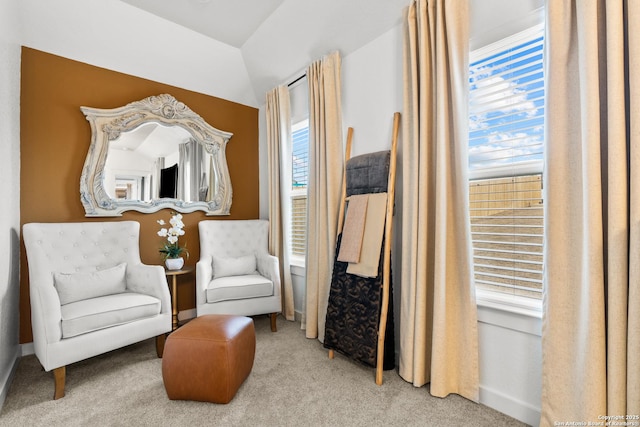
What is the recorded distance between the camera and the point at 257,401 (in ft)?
5.84

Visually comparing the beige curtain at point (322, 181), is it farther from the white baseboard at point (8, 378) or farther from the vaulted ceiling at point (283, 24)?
the white baseboard at point (8, 378)

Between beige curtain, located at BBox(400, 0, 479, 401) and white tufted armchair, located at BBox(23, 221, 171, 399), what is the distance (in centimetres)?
185

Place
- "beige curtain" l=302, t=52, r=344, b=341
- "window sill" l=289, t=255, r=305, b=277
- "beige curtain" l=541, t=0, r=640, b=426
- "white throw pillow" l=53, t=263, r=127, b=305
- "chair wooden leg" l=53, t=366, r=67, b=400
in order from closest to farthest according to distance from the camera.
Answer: "beige curtain" l=541, t=0, r=640, b=426
"chair wooden leg" l=53, t=366, r=67, b=400
"white throw pillow" l=53, t=263, r=127, b=305
"beige curtain" l=302, t=52, r=344, b=341
"window sill" l=289, t=255, r=305, b=277

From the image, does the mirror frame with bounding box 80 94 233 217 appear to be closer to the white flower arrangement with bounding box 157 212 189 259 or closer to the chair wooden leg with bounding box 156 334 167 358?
the white flower arrangement with bounding box 157 212 189 259

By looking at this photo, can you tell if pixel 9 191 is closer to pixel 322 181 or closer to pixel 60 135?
pixel 60 135

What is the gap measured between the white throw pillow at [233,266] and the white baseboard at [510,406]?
222 centimetres

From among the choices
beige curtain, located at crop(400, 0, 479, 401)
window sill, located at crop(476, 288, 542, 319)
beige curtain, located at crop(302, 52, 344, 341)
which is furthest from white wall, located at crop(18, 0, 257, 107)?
window sill, located at crop(476, 288, 542, 319)

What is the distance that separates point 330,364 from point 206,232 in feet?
6.06

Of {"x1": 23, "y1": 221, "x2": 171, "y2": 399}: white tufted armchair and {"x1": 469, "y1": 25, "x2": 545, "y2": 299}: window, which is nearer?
{"x1": 469, "y1": 25, "x2": 545, "y2": 299}: window

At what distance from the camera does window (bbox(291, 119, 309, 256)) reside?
3359 millimetres

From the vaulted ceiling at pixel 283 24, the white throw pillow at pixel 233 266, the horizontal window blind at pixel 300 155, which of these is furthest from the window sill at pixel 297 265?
the vaulted ceiling at pixel 283 24

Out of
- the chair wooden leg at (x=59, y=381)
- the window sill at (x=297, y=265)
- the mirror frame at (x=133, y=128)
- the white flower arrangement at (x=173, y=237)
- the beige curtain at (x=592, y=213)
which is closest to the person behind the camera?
the beige curtain at (x=592, y=213)

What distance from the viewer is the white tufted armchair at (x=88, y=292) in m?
1.84

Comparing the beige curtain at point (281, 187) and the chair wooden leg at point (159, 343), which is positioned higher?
the beige curtain at point (281, 187)
